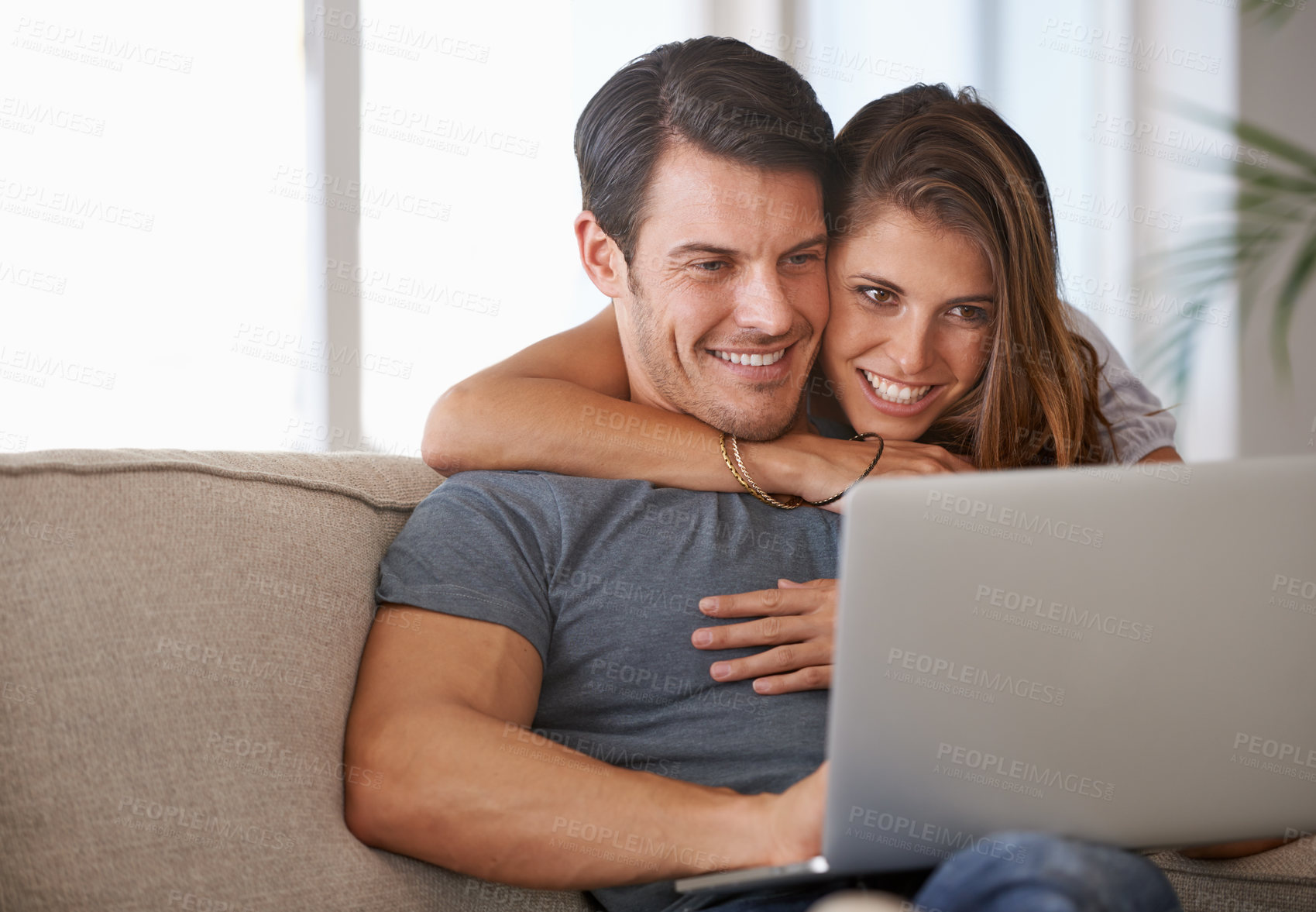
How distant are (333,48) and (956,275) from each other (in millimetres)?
1519

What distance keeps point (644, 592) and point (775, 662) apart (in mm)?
167

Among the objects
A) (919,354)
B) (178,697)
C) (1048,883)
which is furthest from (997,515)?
(919,354)

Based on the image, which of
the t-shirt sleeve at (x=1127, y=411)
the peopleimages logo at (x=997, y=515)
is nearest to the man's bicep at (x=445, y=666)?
the peopleimages logo at (x=997, y=515)

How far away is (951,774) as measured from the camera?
0.69 m

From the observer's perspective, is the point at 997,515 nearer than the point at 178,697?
Yes

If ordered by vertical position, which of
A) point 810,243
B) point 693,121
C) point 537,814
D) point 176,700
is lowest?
point 537,814

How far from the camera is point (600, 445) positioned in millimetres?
1233

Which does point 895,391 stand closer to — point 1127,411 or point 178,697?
point 1127,411

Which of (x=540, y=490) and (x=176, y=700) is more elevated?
(x=540, y=490)

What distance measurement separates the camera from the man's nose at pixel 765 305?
1347 millimetres

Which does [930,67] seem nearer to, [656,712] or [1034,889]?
[656,712]

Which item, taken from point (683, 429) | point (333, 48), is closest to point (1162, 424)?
point (683, 429)

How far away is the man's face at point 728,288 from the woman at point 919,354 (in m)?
0.04

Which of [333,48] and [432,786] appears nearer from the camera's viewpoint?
[432,786]
